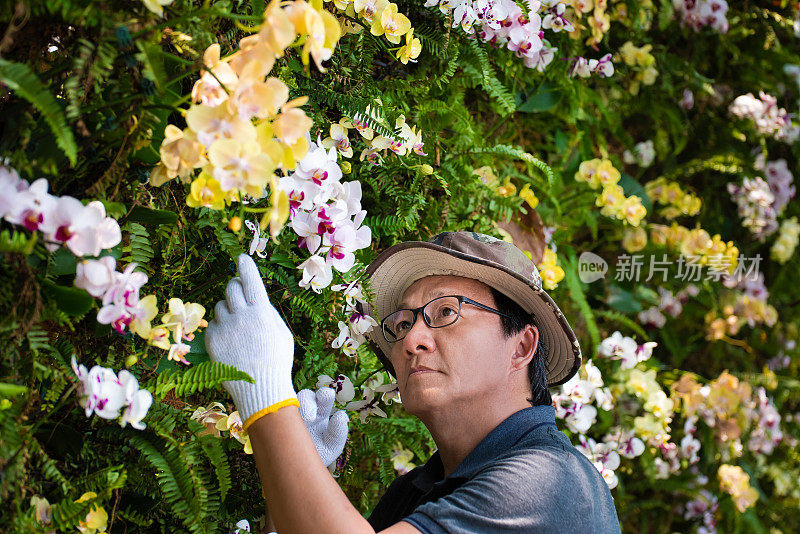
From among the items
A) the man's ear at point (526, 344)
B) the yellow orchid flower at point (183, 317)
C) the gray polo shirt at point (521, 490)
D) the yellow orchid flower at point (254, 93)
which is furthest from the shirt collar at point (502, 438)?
the yellow orchid flower at point (254, 93)

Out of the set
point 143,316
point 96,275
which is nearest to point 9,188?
point 96,275

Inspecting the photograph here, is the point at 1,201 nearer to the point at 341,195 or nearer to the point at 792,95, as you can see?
the point at 341,195

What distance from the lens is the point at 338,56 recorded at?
1742 mm

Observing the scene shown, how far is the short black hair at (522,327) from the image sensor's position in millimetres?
1627

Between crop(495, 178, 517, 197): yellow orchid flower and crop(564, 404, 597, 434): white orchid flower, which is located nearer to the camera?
crop(564, 404, 597, 434): white orchid flower

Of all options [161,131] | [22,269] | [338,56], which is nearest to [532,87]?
[338,56]

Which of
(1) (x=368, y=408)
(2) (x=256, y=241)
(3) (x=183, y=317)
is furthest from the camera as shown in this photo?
(1) (x=368, y=408)

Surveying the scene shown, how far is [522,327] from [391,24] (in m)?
0.75

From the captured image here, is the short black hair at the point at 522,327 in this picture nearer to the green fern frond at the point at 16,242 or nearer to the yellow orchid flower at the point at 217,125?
the yellow orchid flower at the point at 217,125

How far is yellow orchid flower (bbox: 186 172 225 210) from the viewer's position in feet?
3.36

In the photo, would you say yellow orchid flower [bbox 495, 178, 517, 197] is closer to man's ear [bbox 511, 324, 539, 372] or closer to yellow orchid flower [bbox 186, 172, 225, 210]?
man's ear [bbox 511, 324, 539, 372]

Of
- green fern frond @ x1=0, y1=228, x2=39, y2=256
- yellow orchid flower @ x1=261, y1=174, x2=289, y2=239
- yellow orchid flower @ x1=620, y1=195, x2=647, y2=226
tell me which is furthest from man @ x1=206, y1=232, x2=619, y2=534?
yellow orchid flower @ x1=620, y1=195, x2=647, y2=226

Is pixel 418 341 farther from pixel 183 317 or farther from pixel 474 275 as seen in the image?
pixel 183 317

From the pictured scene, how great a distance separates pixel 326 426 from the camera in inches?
64.0
